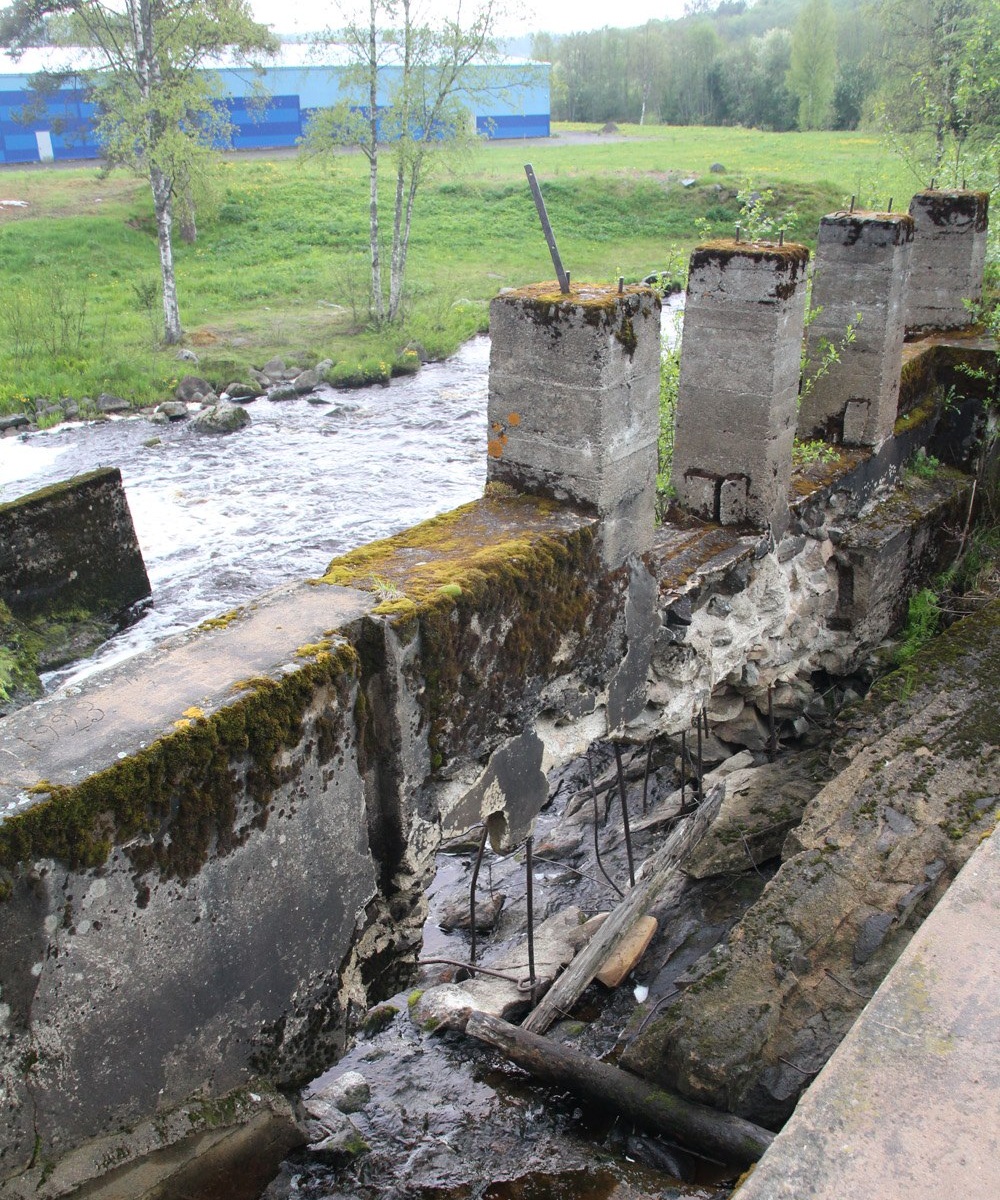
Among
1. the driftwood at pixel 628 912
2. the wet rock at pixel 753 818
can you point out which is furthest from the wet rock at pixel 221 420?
the driftwood at pixel 628 912

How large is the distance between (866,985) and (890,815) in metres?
0.95

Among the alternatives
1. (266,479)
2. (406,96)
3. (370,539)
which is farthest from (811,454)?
(406,96)

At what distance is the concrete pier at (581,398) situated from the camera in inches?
186

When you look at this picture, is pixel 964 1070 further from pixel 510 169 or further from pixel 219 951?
pixel 510 169

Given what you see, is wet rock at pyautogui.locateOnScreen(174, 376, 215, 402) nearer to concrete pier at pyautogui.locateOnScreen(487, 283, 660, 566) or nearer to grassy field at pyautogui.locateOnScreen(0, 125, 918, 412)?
grassy field at pyautogui.locateOnScreen(0, 125, 918, 412)

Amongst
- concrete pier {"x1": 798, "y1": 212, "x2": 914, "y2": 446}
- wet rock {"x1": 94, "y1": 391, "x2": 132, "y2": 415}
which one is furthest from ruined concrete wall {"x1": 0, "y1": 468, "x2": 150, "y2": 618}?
wet rock {"x1": 94, "y1": 391, "x2": 132, "y2": 415}

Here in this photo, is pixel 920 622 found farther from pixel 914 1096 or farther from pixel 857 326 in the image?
pixel 914 1096

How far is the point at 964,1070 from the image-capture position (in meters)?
2.75

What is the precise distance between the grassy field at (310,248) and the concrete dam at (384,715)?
982cm

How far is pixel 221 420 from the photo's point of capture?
1606cm

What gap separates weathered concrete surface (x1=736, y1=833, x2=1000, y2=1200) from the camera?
2484 mm

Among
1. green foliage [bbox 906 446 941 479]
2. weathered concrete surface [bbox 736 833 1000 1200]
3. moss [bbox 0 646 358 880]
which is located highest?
moss [bbox 0 646 358 880]

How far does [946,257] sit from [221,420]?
34.1 feet

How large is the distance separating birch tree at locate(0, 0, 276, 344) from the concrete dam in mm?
15914
